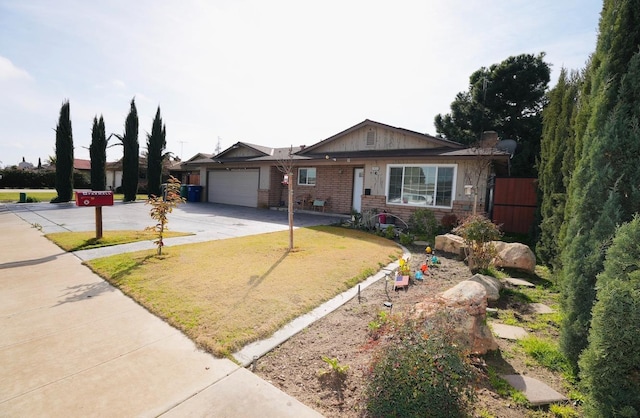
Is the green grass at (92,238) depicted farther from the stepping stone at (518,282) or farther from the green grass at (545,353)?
the stepping stone at (518,282)

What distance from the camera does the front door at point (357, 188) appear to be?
14.9 m

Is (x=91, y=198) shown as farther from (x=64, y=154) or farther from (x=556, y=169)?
(x=64, y=154)

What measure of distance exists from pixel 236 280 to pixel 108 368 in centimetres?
247

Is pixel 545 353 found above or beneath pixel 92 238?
beneath

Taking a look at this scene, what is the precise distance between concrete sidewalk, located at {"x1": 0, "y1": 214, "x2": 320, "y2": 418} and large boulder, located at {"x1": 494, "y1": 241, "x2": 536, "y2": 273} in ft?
20.5

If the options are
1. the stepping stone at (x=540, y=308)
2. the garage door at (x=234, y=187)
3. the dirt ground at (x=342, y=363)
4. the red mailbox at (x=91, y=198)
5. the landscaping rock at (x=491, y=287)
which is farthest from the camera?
the garage door at (x=234, y=187)

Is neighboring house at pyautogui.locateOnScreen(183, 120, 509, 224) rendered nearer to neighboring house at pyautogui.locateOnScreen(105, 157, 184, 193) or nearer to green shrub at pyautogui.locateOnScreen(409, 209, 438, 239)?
green shrub at pyautogui.locateOnScreen(409, 209, 438, 239)

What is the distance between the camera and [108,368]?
2557 mm

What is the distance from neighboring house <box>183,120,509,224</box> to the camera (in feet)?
36.9

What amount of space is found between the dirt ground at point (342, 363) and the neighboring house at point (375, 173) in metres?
5.26

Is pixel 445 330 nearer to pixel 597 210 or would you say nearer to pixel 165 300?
pixel 597 210

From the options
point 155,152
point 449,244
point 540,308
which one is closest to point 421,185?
point 449,244

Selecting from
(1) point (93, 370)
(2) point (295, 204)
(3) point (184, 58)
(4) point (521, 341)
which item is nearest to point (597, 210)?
(4) point (521, 341)

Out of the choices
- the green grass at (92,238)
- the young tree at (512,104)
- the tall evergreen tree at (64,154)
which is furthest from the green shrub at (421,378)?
the tall evergreen tree at (64,154)
